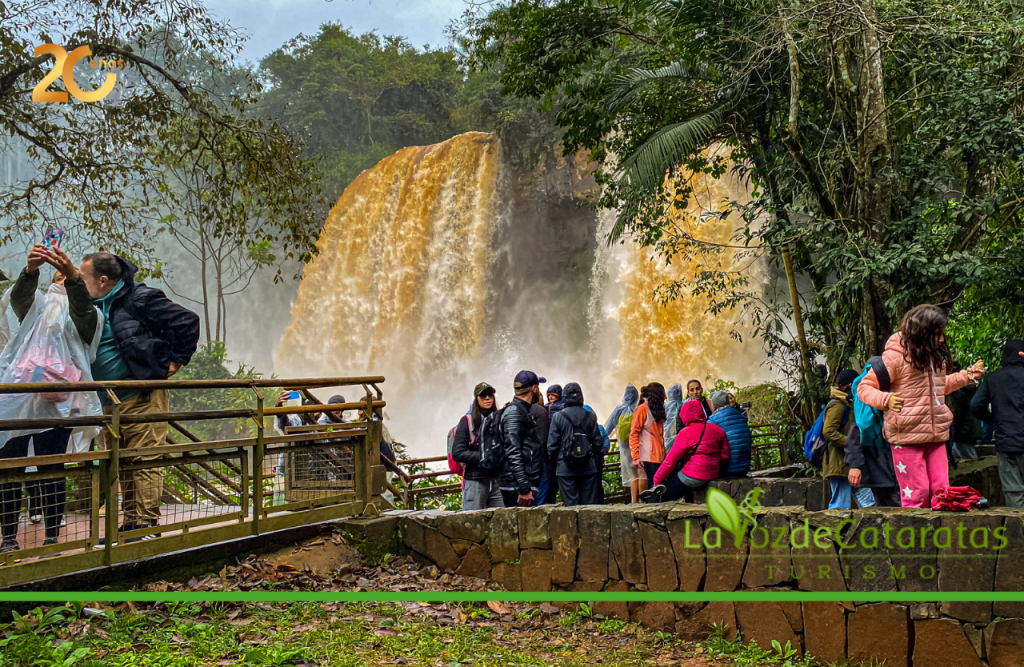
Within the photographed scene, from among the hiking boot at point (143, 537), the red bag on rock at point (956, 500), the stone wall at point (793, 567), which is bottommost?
the stone wall at point (793, 567)

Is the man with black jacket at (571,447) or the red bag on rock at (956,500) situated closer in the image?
the red bag on rock at (956,500)

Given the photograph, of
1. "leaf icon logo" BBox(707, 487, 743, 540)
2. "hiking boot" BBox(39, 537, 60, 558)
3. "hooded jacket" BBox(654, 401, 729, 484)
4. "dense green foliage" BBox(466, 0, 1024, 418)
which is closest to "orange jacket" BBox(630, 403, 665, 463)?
"hooded jacket" BBox(654, 401, 729, 484)

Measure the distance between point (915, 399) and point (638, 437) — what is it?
3.71 meters

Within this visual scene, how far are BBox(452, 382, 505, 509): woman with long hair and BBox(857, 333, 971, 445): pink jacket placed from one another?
9.20 ft

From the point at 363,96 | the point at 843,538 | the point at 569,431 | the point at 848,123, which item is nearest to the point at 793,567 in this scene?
the point at 843,538

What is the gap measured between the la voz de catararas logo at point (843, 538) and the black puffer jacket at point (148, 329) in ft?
11.1

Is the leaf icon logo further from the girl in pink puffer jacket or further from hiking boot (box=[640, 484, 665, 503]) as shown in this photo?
hiking boot (box=[640, 484, 665, 503])

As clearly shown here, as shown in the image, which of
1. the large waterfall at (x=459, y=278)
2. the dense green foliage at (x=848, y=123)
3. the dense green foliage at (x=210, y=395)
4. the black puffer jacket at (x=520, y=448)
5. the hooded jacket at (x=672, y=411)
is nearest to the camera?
the black puffer jacket at (x=520, y=448)

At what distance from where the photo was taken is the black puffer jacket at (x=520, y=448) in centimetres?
609

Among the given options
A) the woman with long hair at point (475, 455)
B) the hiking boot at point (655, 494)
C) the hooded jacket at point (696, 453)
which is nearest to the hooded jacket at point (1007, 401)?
the hooded jacket at point (696, 453)

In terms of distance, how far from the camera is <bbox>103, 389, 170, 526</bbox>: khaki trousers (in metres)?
4.82

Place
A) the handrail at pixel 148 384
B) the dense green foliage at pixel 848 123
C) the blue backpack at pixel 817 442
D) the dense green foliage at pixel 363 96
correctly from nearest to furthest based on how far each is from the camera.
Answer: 1. the handrail at pixel 148 384
2. the blue backpack at pixel 817 442
3. the dense green foliage at pixel 848 123
4. the dense green foliage at pixel 363 96

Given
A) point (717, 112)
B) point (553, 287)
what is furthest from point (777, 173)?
point (553, 287)

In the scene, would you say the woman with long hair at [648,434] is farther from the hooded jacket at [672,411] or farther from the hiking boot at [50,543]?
the hiking boot at [50,543]
